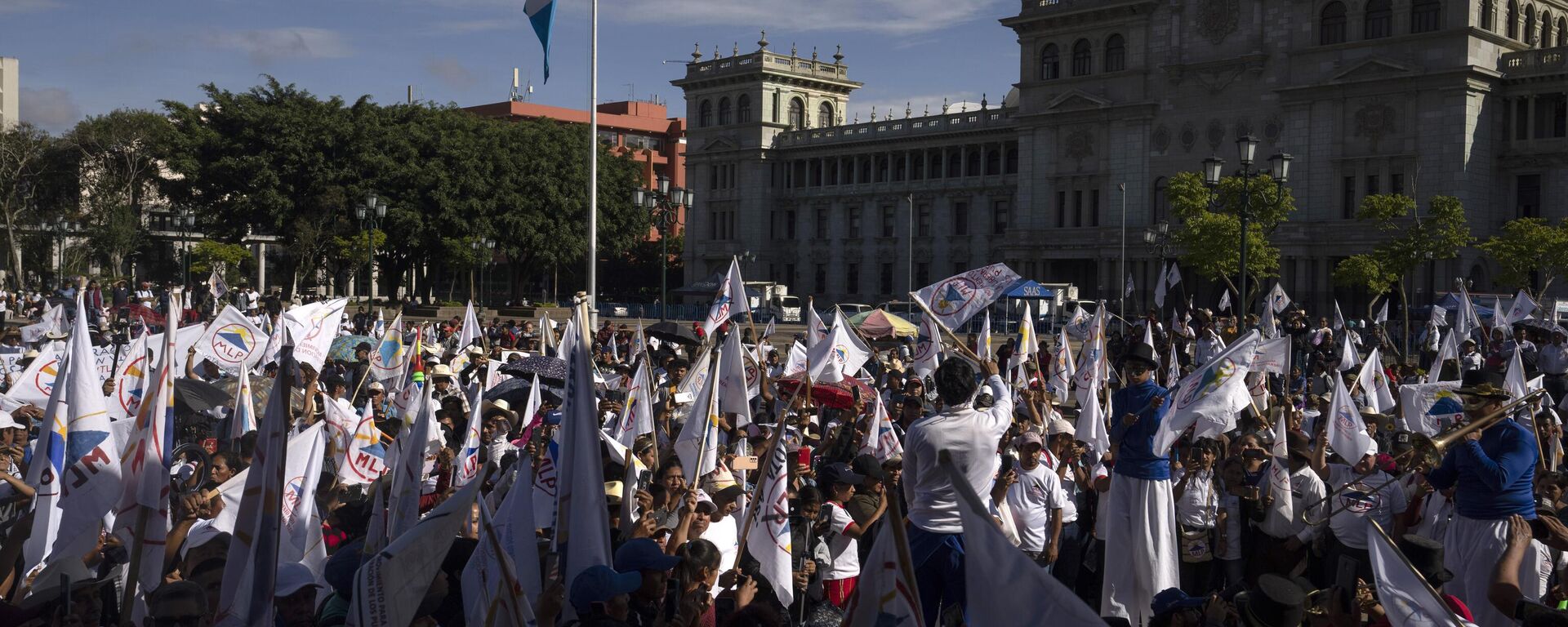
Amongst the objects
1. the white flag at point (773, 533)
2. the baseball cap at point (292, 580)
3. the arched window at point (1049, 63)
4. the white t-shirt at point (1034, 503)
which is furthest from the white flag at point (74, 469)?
the arched window at point (1049, 63)

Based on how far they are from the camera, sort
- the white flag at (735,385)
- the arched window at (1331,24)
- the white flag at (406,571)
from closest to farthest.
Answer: the white flag at (406,571), the white flag at (735,385), the arched window at (1331,24)

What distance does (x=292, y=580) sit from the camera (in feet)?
20.4

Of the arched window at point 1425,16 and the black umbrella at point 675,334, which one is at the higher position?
the arched window at point 1425,16

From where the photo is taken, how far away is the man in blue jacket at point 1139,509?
7508mm

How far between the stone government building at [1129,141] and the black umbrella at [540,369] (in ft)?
135

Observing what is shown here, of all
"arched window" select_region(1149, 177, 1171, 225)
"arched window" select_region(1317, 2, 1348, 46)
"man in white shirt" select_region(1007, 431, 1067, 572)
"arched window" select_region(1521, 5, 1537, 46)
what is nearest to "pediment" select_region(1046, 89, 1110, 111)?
"arched window" select_region(1149, 177, 1171, 225)

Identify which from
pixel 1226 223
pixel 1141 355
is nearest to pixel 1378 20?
pixel 1226 223

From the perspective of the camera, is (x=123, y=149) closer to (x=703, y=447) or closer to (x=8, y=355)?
(x=8, y=355)

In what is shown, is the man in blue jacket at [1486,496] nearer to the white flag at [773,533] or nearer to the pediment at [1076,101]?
the white flag at [773,533]

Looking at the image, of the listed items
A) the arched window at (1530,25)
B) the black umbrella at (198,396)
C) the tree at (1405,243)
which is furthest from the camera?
the arched window at (1530,25)

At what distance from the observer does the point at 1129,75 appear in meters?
59.8

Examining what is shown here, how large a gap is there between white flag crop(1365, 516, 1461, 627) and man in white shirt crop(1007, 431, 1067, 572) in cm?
336

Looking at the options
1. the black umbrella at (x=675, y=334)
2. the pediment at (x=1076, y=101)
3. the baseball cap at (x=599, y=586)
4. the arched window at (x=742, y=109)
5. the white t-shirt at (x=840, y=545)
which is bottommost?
the white t-shirt at (x=840, y=545)

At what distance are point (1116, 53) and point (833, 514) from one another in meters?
56.2
